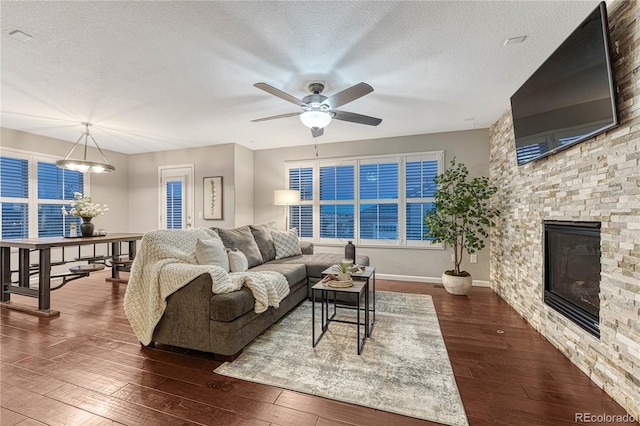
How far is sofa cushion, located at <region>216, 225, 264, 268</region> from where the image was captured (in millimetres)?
3383

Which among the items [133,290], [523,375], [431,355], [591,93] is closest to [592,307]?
[523,375]

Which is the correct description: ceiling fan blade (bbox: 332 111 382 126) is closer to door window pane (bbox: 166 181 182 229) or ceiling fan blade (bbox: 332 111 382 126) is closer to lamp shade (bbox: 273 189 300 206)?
lamp shade (bbox: 273 189 300 206)

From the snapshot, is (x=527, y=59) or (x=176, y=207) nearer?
(x=527, y=59)

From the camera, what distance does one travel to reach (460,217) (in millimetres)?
4074

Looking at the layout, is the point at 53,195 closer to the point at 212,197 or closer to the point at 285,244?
the point at 212,197

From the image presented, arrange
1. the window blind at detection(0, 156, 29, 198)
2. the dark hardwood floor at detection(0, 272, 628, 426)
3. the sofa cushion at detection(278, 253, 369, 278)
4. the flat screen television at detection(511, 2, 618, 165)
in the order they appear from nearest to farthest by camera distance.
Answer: the dark hardwood floor at detection(0, 272, 628, 426), the flat screen television at detection(511, 2, 618, 165), the sofa cushion at detection(278, 253, 369, 278), the window blind at detection(0, 156, 29, 198)

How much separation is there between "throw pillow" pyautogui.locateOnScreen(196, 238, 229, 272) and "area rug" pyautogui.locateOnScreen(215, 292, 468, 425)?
0.81m

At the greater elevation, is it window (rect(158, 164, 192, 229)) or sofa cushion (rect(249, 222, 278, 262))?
window (rect(158, 164, 192, 229))

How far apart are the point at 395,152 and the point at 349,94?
8.84 ft

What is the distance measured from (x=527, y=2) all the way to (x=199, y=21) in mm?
2149

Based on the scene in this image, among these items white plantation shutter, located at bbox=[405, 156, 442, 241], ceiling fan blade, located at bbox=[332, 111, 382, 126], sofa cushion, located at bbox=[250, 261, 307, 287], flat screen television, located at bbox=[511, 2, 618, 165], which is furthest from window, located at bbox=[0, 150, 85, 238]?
flat screen television, located at bbox=[511, 2, 618, 165]

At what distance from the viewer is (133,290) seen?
2418 mm

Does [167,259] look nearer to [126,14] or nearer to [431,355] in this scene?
[126,14]

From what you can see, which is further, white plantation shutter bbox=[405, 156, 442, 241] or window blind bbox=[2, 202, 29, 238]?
white plantation shutter bbox=[405, 156, 442, 241]
